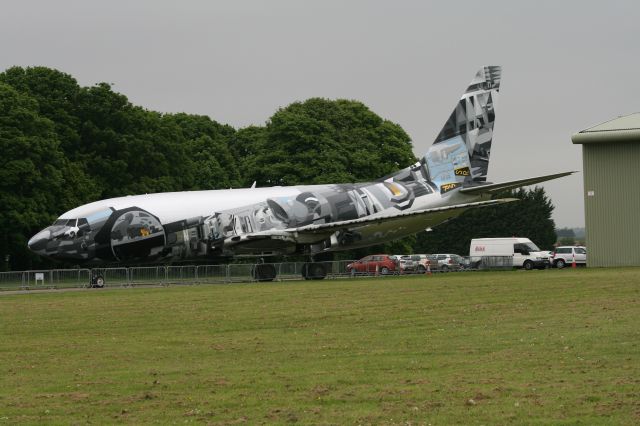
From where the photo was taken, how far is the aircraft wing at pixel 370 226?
165 feet

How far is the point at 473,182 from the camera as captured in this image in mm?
57406

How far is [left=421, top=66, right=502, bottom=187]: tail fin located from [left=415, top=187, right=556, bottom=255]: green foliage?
81202 mm

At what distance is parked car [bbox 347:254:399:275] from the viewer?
70.6 metres

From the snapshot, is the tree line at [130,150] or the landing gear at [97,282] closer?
the landing gear at [97,282]

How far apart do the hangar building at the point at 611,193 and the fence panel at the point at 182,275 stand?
21.5m

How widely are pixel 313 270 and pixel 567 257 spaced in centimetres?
2644

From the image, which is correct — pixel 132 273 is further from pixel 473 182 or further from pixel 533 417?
pixel 533 417

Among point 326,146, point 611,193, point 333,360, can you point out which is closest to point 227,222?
point 611,193

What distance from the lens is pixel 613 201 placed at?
197ft

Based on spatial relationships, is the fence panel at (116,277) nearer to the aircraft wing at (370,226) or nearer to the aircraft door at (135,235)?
the aircraft door at (135,235)

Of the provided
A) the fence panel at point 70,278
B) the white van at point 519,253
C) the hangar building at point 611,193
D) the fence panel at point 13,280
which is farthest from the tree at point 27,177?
the hangar building at point 611,193

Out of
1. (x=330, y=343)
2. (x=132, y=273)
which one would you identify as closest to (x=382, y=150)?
(x=132, y=273)

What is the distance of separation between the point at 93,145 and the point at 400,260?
23913mm

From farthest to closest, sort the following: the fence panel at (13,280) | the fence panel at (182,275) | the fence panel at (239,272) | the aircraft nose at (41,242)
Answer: the fence panel at (239,272) → the fence panel at (182,275) → the fence panel at (13,280) → the aircraft nose at (41,242)
